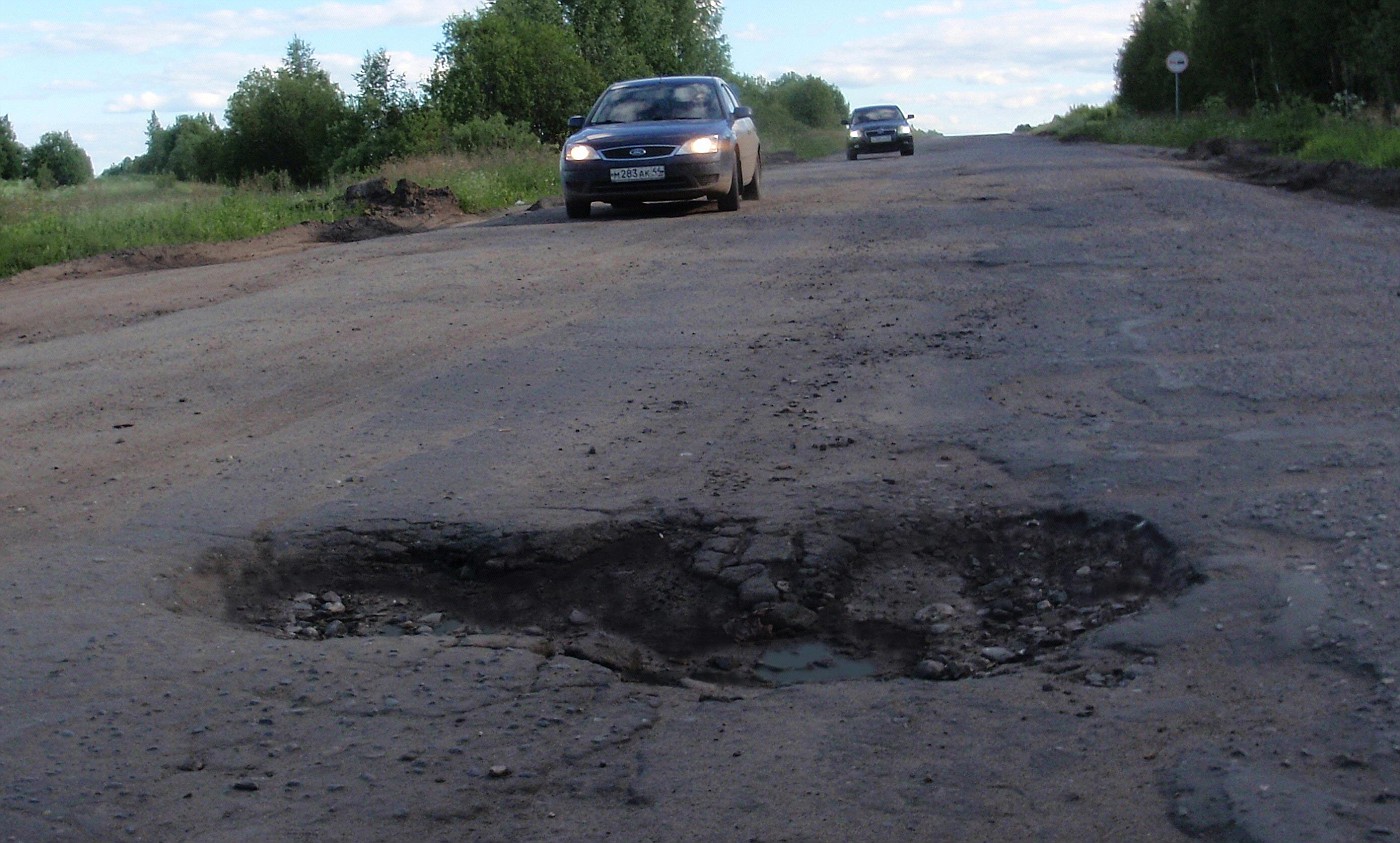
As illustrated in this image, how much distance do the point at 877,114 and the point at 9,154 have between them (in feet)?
140

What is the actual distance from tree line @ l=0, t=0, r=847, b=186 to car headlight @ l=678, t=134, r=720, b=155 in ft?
44.6

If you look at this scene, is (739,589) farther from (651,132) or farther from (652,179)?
(651,132)

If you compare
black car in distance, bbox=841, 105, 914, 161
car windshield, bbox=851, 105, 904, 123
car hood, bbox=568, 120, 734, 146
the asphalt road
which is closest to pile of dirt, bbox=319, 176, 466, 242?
car hood, bbox=568, 120, 734, 146

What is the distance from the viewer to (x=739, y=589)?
3.71m

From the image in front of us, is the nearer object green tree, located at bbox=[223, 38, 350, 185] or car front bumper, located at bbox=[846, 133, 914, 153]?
car front bumper, located at bbox=[846, 133, 914, 153]

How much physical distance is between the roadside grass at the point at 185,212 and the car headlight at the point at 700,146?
492 cm

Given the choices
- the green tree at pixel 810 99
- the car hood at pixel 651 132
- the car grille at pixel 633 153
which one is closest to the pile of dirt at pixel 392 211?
the car hood at pixel 651 132

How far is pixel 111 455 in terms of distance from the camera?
508cm

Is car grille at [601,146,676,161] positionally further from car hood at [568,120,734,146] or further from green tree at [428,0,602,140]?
green tree at [428,0,602,140]

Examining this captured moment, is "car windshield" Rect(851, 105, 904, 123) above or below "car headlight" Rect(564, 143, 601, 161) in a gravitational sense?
above

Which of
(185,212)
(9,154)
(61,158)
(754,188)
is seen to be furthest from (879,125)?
(61,158)

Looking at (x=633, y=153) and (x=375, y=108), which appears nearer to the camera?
(x=633, y=153)

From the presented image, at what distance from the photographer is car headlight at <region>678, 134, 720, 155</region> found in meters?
14.1

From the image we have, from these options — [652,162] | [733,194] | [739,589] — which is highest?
[652,162]
